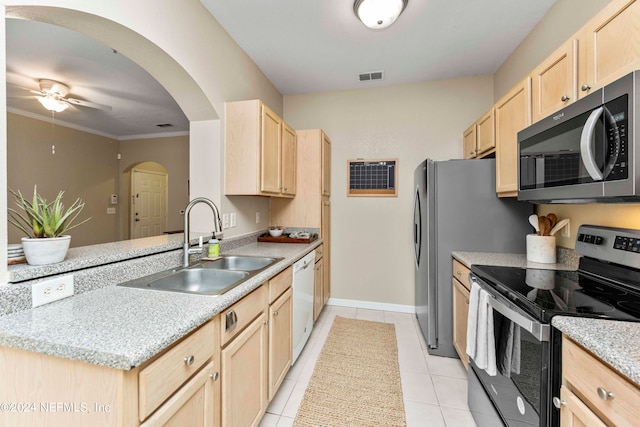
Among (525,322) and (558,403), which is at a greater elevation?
(525,322)

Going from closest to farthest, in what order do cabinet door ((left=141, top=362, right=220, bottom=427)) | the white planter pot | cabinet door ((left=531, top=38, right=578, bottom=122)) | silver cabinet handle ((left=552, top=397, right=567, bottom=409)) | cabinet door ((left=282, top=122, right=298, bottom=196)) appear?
cabinet door ((left=141, top=362, right=220, bottom=427))
silver cabinet handle ((left=552, top=397, right=567, bottom=409))
the white planter pot
cabinet door ((left=531, top=38, right=578, bottom=122))
cabinet door ((left=282, top=122, right=298, bottom=196))

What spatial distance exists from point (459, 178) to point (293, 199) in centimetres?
167

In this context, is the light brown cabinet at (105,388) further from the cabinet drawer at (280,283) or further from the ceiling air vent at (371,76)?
the ceiling air vent at (371,76)

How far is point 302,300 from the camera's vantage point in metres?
2.18

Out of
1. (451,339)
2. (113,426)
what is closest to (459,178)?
(451,339)

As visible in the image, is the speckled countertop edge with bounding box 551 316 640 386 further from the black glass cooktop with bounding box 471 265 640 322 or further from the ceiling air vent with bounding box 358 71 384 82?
the ceiling air vent with bounding box 358 71 384 82

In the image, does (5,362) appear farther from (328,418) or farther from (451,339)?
(451,339)

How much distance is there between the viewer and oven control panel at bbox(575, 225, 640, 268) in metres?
1.27

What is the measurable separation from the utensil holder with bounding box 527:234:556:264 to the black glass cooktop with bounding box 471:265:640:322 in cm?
25

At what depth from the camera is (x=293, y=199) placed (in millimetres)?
3037

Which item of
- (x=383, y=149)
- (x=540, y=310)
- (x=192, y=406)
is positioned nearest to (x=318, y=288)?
(x=383, y=149)

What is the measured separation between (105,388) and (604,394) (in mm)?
1355

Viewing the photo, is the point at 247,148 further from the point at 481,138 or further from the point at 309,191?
the point at 481,138

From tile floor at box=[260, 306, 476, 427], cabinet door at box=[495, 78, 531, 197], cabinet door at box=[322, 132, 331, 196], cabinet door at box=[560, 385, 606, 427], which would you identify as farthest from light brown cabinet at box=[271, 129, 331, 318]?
cabinet door at box=[560, 385, 606, 427]
